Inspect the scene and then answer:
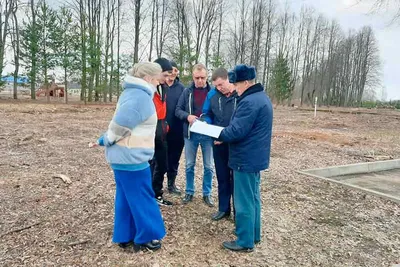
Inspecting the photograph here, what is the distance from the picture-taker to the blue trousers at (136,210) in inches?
109

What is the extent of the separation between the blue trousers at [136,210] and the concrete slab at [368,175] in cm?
371

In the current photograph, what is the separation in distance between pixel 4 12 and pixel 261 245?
31447 millimetres

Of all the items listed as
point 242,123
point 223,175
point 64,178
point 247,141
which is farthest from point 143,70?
point 64,178

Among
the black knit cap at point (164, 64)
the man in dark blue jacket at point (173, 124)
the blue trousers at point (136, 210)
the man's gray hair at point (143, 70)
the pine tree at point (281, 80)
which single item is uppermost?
the pine tree at point (281, 80)

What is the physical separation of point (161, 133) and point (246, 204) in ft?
4.19

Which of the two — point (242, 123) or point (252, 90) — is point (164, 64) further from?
point (242, 123)

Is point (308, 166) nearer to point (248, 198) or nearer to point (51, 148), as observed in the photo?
point (248, 198)

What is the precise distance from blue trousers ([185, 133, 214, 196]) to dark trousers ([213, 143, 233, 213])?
35cm

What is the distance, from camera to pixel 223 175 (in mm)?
3732

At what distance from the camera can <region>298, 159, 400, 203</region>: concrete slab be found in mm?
5773

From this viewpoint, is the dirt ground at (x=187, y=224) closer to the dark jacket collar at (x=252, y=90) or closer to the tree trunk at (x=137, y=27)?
the dark jacket collar at (x=252, y=90)

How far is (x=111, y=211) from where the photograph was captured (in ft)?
12.8

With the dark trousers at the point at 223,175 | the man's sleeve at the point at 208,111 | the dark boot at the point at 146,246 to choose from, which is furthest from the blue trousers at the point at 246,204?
the man's sleeve at the point at 208,111

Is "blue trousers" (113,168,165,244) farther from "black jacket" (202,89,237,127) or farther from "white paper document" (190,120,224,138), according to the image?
"black jacket" (202,89,237,127)
